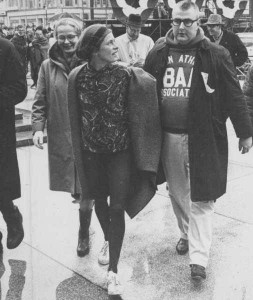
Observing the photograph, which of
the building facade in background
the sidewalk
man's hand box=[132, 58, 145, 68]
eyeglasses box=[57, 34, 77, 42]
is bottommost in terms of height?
the building facade in background

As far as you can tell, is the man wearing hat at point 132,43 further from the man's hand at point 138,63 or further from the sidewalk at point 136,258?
the sidewalk at point 136,258

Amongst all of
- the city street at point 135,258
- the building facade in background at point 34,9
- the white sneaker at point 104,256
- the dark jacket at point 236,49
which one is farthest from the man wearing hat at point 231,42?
the building facade in background at point 34,9

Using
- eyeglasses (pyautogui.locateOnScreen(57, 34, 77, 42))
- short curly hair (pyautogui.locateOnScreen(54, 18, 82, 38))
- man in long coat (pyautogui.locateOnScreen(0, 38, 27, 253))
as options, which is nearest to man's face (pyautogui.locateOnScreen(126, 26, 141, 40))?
short curly hair (pyautogui.locateOnScreen(54, 18, 82, 38))

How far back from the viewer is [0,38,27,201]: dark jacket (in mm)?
3602

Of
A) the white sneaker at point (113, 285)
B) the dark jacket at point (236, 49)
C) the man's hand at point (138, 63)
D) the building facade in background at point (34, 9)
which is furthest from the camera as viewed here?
the building facade in background at point (34, 9)

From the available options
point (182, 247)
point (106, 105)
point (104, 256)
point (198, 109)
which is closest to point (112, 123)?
point (106, 105)

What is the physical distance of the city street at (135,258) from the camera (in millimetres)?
3252

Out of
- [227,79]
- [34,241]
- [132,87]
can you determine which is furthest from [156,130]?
[34,241]

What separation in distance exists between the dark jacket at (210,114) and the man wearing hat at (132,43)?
8.18ft

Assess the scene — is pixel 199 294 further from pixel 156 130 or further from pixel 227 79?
pixel 227 79

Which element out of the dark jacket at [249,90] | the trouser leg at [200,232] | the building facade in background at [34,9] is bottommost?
the building facade in background at [34,9]

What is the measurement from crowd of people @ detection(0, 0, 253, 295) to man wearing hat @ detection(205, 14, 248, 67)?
10.6 feet

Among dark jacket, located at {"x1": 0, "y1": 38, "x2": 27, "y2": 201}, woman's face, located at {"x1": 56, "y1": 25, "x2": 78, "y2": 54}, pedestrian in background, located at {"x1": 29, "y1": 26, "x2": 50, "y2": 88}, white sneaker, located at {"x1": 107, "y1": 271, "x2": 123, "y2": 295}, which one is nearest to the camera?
white sneaker, located at {"x1": 107, "y1": 271, "x2": 123, "y2": 295}

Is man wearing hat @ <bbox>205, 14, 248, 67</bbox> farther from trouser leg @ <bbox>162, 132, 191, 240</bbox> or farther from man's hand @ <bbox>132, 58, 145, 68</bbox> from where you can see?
trouser leg @ <bbox>162, 132, 191, 240</bbox>
